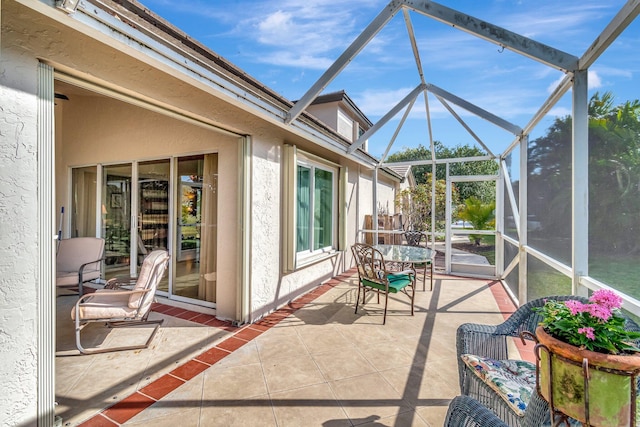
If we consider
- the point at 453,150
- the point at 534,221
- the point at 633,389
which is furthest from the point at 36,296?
the point at 453,150

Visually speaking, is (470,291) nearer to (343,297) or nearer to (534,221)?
(534,221)

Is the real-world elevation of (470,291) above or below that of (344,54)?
below

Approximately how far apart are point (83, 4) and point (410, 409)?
3483 mm

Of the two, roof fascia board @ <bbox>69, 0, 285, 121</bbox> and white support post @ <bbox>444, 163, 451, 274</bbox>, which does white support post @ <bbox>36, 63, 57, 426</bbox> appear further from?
white support post @ <bbox>444, 163, 451, 274</bbox>

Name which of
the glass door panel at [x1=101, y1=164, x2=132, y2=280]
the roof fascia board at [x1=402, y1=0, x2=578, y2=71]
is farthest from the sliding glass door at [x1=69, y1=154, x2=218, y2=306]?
the roof fascia board at [x1=402, y1=0, x2=578, y2=71]

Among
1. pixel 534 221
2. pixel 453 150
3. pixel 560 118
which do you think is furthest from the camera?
pixel 453 150

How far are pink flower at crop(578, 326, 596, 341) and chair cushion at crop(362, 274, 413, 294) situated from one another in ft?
10.3

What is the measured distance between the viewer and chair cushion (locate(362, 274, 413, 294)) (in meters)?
4.08

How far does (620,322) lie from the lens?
1.04m

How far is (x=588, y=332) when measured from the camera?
99 centimetres

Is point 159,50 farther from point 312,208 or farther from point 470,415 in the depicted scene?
point 312,208

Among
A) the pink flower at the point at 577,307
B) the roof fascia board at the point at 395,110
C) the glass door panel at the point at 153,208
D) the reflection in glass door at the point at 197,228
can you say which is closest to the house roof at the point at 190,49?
the reflection in glass door at the point at 197,228

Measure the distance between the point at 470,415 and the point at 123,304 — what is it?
3.64m

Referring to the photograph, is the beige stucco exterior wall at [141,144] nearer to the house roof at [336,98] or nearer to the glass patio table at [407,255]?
the glass patio table at [407,255]
